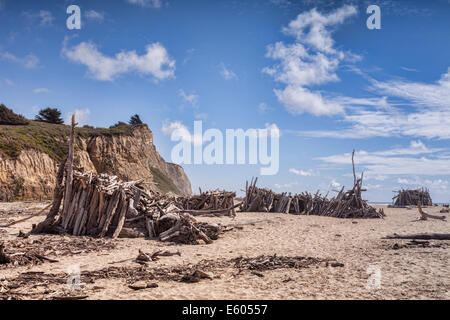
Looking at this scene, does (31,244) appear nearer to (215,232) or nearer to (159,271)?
(159,271)

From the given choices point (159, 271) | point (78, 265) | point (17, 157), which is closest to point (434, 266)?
point (159, 271)

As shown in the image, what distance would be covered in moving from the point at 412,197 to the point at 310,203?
51.3 feet

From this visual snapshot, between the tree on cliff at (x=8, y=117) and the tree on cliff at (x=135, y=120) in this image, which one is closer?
the tree on cliff at (x=8, y=117)

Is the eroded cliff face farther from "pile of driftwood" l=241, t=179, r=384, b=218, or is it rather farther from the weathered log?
"pile of driftwood" l=241, t=179, r=384, b=218

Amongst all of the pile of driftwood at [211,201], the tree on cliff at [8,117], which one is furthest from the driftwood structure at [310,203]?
the tree on cliff at [8,117]

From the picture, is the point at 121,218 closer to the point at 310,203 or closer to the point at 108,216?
the point at 108,216

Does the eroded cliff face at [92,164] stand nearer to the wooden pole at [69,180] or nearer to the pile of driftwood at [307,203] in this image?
the wooden pole at [69,180]

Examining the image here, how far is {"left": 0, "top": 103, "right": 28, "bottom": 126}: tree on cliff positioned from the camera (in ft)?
93.2

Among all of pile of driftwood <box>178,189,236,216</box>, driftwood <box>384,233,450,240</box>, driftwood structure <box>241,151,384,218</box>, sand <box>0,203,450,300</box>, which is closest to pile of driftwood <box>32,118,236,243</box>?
sand <box>0,203,450,300</box>

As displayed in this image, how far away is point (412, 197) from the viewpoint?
3011 centimetres

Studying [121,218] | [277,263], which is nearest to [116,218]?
[121,218]

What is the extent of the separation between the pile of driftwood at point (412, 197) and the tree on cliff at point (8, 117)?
36337mm

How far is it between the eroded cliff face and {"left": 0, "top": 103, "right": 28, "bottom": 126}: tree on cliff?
205 inches

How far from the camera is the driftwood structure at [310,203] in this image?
19109mm
